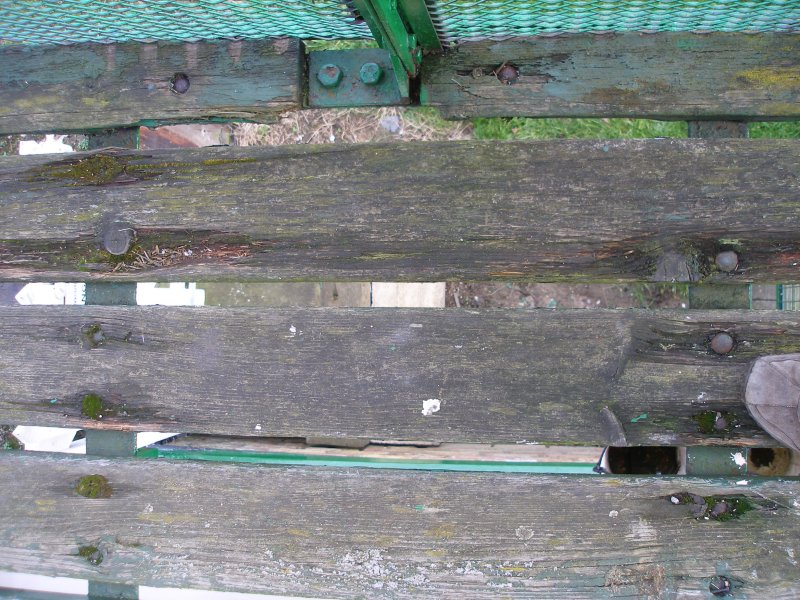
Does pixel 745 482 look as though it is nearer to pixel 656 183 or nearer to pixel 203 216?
pixel 656 183

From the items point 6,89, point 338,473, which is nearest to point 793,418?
point 338,473

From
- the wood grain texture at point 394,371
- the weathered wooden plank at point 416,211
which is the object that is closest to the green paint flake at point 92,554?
the wood grain texture at point 394,371

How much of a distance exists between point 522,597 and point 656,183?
1217 millimetres

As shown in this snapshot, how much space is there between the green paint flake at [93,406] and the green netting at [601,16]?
1.50 meters

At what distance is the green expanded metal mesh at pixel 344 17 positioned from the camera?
1.72 m

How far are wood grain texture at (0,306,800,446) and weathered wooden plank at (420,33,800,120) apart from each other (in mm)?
591

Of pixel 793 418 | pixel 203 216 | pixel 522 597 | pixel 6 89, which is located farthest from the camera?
pixel 6 89

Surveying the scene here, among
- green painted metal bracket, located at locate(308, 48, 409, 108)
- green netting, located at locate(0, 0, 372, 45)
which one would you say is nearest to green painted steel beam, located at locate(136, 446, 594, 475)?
green painted metal bracket, located at locate(308, 48, 409, 108)

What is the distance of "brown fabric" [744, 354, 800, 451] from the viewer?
5.65 ft

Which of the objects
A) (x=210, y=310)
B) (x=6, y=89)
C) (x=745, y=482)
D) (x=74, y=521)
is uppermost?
(x=6, y=89)

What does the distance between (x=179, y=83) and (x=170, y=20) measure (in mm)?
209

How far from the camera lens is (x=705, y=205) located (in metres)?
1.81

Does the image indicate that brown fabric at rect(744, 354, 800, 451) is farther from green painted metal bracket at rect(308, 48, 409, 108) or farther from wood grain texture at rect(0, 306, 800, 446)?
green painted metal bracket at rect(308, 48, 409, 108)

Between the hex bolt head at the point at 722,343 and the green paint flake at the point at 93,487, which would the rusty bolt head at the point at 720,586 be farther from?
the green paint flake at the point at 93,487
